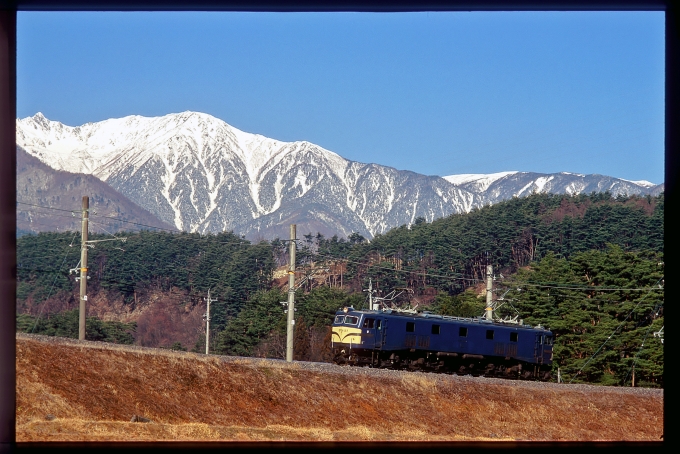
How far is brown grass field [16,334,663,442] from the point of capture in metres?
15.2

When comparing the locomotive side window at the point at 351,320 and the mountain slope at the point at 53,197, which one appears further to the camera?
the mountain slope at the point at 53,197

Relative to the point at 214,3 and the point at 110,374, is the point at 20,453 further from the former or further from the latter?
the point at 110,374

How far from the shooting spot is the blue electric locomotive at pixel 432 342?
26141 mm

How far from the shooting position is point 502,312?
5119cm

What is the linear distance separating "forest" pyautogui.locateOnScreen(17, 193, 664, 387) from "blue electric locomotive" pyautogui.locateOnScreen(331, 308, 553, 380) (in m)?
17.2

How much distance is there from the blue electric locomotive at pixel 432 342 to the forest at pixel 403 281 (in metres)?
17.2

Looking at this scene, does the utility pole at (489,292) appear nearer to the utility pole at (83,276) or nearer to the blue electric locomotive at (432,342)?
the blue electric locomotive at (432,342)

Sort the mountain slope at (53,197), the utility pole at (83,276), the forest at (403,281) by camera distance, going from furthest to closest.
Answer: the mountain slope at (53,197) → the forest at (403,281) → the utility pole at (83,276)

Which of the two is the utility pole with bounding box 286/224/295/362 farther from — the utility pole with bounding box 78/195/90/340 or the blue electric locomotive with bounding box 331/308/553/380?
the utility pole with bounding box 78/195/90/340

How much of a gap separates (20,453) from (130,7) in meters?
2.10

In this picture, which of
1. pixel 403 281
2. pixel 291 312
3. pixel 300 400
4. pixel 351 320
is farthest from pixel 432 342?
pixel 403 281

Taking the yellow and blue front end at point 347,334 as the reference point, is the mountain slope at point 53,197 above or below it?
above

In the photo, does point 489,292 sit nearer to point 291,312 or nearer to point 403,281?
point 291,312

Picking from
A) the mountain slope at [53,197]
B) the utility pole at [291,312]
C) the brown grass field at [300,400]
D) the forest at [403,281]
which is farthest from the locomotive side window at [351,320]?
the mountain slope at [53,197]
